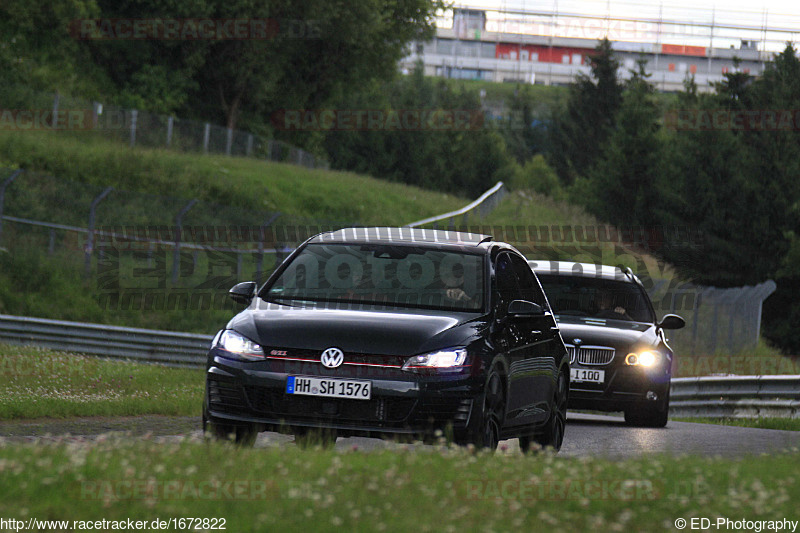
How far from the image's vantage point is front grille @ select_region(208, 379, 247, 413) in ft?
27.4

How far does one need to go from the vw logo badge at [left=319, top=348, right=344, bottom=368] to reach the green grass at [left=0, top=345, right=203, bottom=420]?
528 cm

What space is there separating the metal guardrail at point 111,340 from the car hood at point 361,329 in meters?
12.1

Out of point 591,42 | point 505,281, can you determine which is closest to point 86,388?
point 505,281

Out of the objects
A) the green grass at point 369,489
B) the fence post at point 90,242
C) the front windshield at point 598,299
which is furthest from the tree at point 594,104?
the green grass at point 369,489

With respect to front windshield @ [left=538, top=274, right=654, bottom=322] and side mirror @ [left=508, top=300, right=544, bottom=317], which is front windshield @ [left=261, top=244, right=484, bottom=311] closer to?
side mirror @ [left=508, top=300, right=544, bottom=317]

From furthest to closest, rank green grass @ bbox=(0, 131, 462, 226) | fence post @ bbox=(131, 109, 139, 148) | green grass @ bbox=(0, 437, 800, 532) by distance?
1. fence post @ bbox=(131, 109, 139, 148)
2. green grass @ bbox=(0, 131, 462, 226)
3. green grass @ bbox=(0, 437, 800, 532)

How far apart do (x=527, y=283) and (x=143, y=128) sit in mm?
33793

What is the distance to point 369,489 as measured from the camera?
18.4 feet

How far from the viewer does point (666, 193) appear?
63.6 metres

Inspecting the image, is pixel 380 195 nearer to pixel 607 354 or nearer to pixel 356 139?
pixel 607 354

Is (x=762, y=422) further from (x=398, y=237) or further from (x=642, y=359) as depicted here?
(x=398, y=237)

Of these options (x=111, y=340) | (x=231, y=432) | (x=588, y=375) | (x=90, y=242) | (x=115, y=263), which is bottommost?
(x=111, y=340)

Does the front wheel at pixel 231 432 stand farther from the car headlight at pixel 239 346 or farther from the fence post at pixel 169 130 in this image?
the fence post at pixel 169 130

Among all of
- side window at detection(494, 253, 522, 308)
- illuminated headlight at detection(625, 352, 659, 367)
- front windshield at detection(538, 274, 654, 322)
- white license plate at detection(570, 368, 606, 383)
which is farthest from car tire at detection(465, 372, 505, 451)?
front windshield at detection(538, 274, 654, 322)
